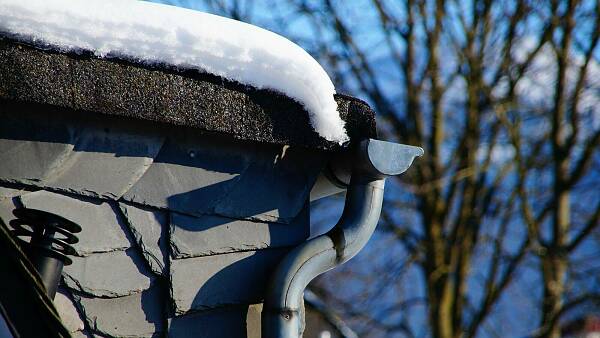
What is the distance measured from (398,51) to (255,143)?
8.40m

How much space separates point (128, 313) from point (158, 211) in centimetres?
23

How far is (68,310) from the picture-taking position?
1.82 meters

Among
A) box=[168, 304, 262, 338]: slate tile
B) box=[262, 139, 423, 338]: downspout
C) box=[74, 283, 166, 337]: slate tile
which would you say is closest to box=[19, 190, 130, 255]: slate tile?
box=[74, 283, 166, 337]: slate tile

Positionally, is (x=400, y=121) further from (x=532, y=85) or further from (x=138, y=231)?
(x=138, y=231)

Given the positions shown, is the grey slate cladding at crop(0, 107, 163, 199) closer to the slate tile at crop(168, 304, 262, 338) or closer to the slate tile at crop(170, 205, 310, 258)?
the slate tile at crop(170, 205, 310, 258)

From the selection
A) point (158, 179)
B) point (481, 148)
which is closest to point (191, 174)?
point (158, 179)

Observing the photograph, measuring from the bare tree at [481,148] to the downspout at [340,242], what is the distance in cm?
755

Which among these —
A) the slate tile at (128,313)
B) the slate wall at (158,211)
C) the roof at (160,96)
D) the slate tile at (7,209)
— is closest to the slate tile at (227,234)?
the slate wall at (158,211)

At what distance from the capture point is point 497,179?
33.1ft

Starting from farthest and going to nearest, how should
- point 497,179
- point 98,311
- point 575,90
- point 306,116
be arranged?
point 497,179
point 575,90
point 306,116
point 98,311

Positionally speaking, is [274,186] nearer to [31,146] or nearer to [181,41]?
[181,41]

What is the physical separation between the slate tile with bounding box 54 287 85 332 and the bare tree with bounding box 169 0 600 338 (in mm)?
8069

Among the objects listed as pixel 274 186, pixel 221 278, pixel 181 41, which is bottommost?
pixel 221 278

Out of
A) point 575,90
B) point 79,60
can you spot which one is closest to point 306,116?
point 79,60
